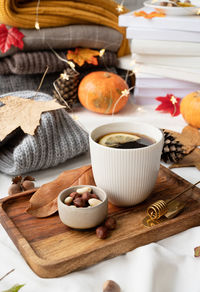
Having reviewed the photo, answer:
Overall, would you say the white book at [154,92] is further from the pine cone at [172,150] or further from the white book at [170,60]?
the pine cone at [172,150]

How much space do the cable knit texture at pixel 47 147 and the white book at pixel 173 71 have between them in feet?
1.37

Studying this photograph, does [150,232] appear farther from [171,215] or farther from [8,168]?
[8,168]

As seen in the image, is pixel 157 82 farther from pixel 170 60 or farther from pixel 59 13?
pixel 59 13

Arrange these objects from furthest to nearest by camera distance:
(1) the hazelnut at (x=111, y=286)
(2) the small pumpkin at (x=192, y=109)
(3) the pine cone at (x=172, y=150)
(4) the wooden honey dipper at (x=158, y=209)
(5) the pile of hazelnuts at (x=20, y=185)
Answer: (2) the small pumpkin at (x=192, y=109) < (3) the pine cone at (x=172, y=150) < (5) the pile of hazelnuts at (x=20, y=185) < (4) the wooden honey dipper at (x=158, y=209) < (1) the hazelnut at (x=111, y=286)

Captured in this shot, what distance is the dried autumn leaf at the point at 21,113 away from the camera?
72cm

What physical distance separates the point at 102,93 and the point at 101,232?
56 cm

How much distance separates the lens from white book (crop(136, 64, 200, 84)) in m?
1.05

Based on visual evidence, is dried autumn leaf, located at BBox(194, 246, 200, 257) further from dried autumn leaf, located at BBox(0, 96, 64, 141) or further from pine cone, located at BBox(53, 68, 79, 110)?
pine cone, located at BBox(53, 68, 79, 110)

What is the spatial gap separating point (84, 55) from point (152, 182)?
633 millimetres

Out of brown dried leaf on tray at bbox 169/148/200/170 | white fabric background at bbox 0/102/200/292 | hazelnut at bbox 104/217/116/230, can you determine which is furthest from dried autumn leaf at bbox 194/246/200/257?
brown dried leaf on tray at bbox 169/148/200/170

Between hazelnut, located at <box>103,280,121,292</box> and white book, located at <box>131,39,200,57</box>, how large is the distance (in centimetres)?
73

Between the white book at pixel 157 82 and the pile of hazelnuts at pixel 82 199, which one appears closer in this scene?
the pile of hazelnuts at pixel 82 199

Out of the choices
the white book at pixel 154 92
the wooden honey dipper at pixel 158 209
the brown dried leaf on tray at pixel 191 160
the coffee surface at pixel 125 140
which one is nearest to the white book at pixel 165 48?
the white book at pixel 154 92

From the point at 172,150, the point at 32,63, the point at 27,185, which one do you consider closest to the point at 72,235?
the point at 27,185
